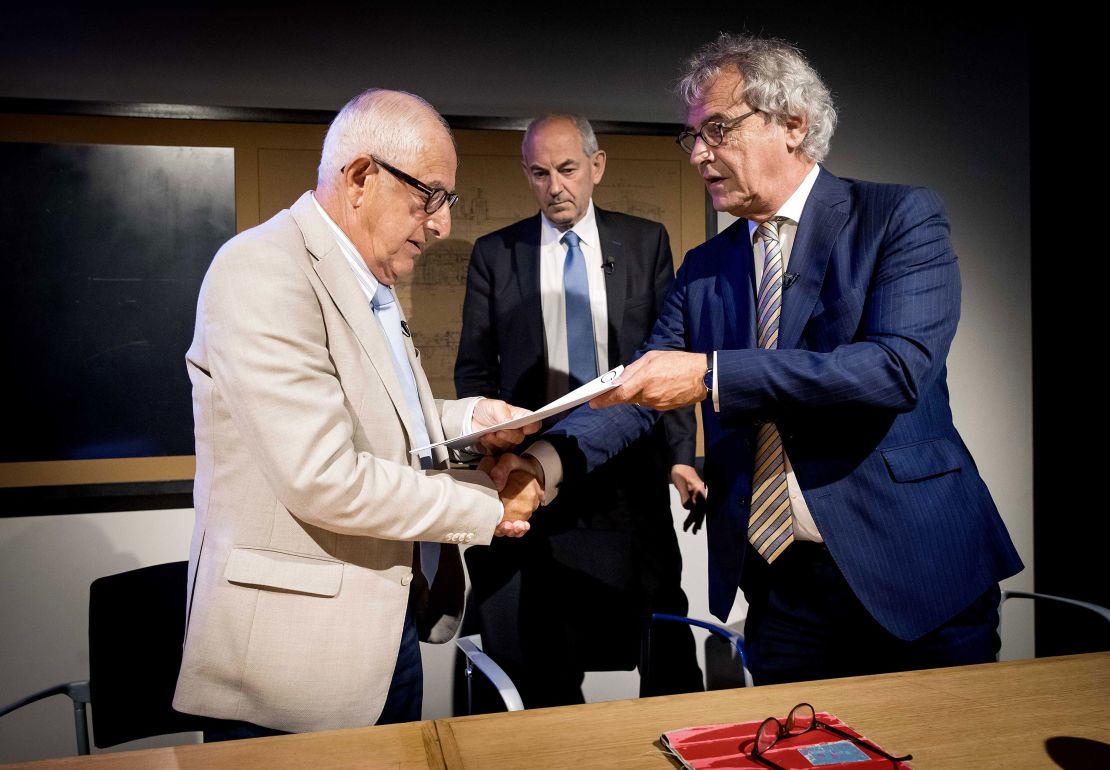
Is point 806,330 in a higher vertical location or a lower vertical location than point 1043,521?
higher

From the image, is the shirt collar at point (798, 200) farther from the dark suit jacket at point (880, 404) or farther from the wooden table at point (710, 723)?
the wooden table at point (710, 723)

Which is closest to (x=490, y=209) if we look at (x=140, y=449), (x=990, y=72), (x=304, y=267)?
(x=140, y=449)

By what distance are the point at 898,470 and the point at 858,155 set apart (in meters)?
2.21

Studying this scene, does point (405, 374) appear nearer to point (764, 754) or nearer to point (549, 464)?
point (549, 464)

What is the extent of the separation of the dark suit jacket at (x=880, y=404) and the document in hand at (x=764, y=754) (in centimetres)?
62

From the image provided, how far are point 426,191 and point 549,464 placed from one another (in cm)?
73

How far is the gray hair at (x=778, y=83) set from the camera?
6.46 ft

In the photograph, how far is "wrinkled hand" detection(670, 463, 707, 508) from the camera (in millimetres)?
2621

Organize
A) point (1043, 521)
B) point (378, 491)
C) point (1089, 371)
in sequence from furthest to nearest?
point (1043, 521) < point (1089, 371) < point (378, 491)

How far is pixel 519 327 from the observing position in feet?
9.70

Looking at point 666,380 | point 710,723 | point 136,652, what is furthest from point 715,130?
point 136,652

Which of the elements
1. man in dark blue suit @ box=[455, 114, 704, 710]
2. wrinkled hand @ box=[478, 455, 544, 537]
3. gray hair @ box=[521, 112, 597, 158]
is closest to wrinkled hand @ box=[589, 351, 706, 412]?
wrinkled hand @ box=[478, 455, 544, 537]

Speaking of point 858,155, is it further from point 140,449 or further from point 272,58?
point 140,449

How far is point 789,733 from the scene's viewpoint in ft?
4.02
